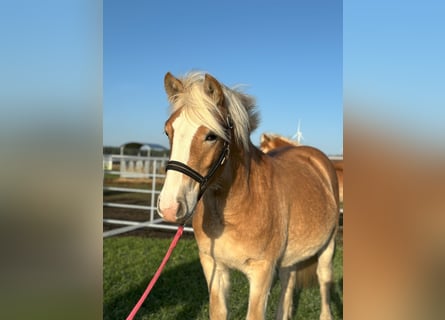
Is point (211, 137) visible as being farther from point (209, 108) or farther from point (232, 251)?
point (232, 251)

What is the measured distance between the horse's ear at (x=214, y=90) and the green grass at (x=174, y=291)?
Answer: 2.10 m

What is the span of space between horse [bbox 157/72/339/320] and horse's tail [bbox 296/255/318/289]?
63 centimetres

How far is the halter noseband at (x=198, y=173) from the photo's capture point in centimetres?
135

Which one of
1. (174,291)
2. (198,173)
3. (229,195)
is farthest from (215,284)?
(174,291)

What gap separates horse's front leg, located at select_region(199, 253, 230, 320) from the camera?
1946mm

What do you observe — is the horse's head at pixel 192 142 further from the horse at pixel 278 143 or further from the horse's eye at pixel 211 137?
the horse at pixel 278 143

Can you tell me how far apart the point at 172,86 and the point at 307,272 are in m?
2.17

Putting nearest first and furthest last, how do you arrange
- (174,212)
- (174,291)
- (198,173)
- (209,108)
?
(174,212) < (198,173) < (209,108) < (174,291)

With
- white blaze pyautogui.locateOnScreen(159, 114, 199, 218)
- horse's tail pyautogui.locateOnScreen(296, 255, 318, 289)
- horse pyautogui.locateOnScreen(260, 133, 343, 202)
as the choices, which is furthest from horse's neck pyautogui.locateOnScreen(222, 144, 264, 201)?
horse pyautogui.locateOnScreen(260, 133, 343, 202)

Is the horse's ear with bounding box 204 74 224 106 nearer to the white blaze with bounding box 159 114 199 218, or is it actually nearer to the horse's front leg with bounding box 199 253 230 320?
the white blaze with bounding box 159 114 199 218

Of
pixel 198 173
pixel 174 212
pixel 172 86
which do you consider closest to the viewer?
pixel 174 212

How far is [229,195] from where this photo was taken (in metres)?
1.79
